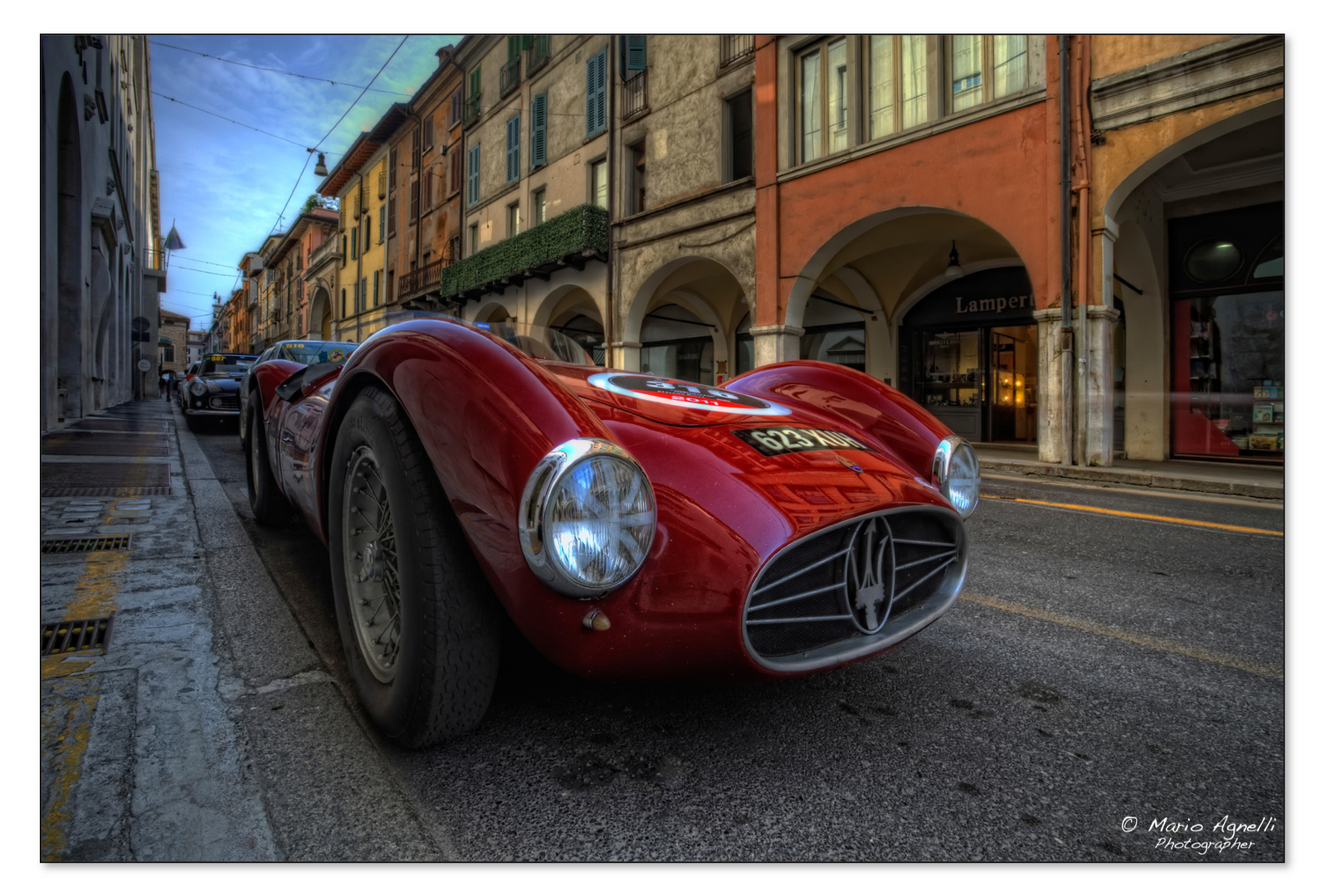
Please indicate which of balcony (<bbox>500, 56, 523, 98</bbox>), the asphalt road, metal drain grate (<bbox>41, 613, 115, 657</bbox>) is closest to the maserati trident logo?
the asphalt road

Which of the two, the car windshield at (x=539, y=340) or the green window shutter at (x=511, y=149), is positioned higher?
the green window shutter at (x=511, y=149)

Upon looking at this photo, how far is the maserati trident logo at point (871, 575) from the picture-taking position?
127 centimetres

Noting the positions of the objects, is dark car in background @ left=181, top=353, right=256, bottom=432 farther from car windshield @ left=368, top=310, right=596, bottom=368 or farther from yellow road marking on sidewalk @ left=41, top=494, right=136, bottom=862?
car windshield @ left=368, top=310, right=596, bottom=368

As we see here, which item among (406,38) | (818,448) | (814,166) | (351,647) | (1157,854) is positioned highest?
(814,166)

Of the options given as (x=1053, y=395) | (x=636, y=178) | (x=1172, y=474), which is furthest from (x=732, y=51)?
(x=1172, y=474)

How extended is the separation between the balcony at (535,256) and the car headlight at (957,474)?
13.5 meters

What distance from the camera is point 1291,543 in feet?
4.70

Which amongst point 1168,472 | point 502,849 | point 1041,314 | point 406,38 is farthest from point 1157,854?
point 1041,314

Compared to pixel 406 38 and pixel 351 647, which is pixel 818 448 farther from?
pixel 406 38

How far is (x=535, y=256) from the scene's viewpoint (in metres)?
15.7

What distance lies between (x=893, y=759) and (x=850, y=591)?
314mm

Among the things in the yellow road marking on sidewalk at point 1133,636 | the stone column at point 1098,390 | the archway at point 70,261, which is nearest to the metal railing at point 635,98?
the stone column at point 1098,390

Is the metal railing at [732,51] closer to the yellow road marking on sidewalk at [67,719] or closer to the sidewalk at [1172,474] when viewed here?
the sidewalk at [1172,474]

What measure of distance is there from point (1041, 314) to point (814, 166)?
427 cm
